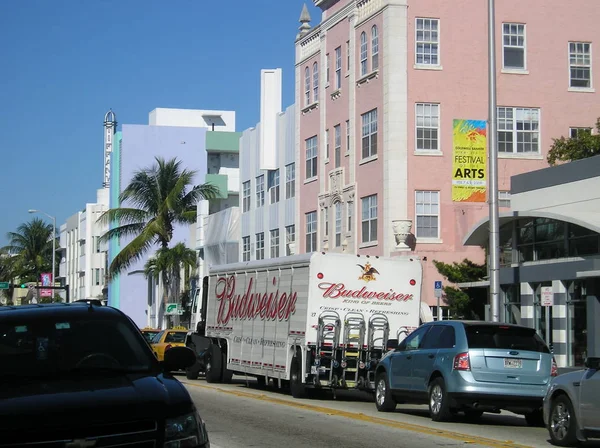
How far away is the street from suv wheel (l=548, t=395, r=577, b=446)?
228mm

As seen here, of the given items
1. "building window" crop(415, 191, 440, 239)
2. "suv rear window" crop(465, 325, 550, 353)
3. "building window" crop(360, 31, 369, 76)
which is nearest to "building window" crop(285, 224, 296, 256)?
"building window" crop(360, 31, 369, 76)

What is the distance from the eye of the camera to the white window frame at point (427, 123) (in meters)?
41.4

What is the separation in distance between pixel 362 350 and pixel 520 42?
2361 centimetres

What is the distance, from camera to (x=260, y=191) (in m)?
55.8

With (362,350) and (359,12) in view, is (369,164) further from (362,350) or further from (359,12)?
(362,350)

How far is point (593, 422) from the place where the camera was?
13430 mm

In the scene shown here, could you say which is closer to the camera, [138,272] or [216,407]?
[216,407]

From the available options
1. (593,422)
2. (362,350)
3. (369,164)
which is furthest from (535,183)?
(593,422)

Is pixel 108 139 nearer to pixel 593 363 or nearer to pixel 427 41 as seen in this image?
pixel 427 41

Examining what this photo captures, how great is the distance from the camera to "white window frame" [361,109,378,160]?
139 ft

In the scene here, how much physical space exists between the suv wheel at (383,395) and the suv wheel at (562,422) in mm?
5458

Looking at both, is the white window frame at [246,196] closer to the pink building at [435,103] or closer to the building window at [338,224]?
the building window at [338,224]

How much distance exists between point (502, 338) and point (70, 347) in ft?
35.5

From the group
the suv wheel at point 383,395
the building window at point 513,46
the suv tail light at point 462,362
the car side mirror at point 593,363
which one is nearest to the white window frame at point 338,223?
the building window at point 513,46
